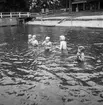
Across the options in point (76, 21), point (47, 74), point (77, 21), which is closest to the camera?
point (47, 74)

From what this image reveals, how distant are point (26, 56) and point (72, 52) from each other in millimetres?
3058

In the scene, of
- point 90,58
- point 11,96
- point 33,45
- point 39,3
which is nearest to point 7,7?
point 39,3

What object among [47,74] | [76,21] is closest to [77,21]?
[76,21]

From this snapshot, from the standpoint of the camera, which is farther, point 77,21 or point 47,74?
point 77,21

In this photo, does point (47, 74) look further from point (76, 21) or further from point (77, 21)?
point (76, 21)

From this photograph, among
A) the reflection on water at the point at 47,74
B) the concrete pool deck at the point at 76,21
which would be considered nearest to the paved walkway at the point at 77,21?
the concrete pool deck at the point at 76,21

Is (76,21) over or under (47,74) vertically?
over

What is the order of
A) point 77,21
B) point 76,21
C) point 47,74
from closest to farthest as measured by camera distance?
point 47,74
point 77,21
point 76,21

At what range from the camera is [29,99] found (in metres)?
6.39

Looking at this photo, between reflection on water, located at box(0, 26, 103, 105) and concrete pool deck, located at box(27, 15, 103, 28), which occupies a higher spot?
concrete pool deck, located at box(27, 15, 103, 28)

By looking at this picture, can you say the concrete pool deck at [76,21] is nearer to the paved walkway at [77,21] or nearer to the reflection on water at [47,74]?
the paved walkway at [77,21]

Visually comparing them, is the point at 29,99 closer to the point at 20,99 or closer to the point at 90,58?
the point at 20,99

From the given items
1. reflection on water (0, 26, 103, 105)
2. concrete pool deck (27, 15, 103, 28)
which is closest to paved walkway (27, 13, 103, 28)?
concrete pool deck (27, 15, 103, 28)

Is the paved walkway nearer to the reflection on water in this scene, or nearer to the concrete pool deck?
the concrete pool deck
